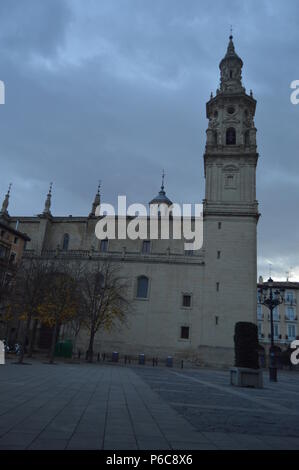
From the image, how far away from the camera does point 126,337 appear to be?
4244 centimetres

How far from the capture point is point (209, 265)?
42.8m

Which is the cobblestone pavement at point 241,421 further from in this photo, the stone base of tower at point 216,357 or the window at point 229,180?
the window at point 229,180

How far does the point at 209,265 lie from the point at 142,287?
8753 mm

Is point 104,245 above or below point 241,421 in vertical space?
above

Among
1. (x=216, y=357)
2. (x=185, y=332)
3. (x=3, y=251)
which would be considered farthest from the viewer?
(x=185, y=332)

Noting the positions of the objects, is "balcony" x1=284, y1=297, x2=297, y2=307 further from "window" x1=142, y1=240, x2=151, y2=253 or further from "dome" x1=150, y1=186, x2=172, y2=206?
"window" x1=142, y1=240, x2=151, y2=253

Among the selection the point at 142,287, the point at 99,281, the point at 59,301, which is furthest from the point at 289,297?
the point at 59,301

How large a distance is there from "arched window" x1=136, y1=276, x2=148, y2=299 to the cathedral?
123 millimetres

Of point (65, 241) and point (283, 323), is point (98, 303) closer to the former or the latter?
point (65, 241)

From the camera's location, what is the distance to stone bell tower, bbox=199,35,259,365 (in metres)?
40.2

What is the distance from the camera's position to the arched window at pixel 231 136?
156 feet

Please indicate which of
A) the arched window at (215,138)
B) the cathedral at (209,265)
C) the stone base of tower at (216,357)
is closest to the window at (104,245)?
→ the cathedral at (209,265)

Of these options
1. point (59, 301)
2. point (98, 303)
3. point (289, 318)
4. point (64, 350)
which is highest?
point (289, 318)

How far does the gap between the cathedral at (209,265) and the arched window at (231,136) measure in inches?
5.1
